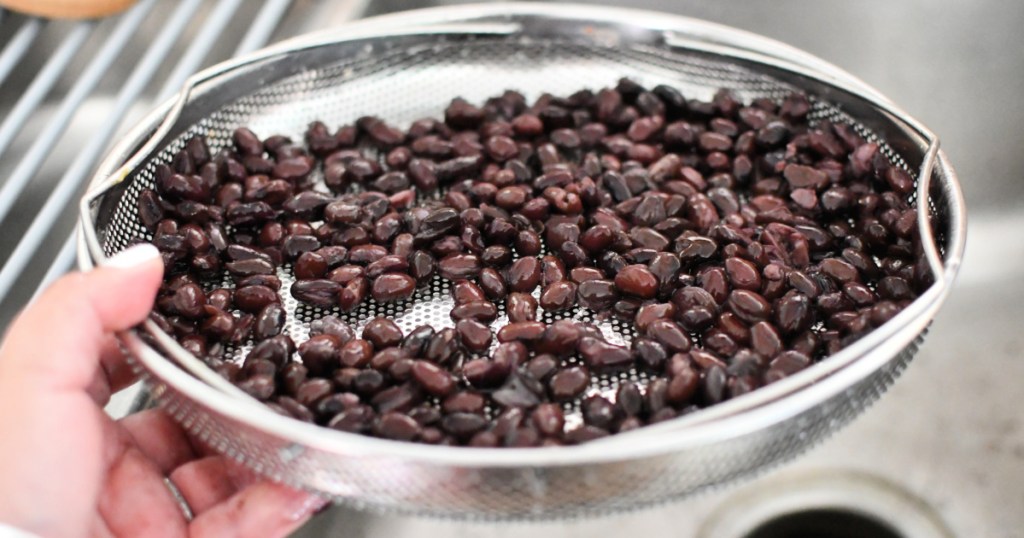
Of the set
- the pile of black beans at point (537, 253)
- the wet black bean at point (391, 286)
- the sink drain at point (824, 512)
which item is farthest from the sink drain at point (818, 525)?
the wet black bean at point (391, 286)

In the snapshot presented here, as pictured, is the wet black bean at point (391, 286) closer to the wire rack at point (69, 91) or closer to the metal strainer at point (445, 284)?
the metal strainer at point (445, 284)

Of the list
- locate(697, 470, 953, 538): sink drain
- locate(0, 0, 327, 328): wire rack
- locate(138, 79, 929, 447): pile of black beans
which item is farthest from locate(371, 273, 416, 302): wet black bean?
locate(697, 470, 953, 538): sink drain

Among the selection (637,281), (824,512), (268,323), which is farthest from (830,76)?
(268,323)

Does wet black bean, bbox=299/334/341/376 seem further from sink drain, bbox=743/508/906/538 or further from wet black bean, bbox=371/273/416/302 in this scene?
sink drain, bbox=743/508/906/538

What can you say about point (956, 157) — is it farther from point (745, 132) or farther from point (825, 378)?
point (825, 378)

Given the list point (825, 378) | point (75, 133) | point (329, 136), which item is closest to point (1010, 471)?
point (825, 378)

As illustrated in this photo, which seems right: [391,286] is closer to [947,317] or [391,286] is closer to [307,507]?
[307,507]
